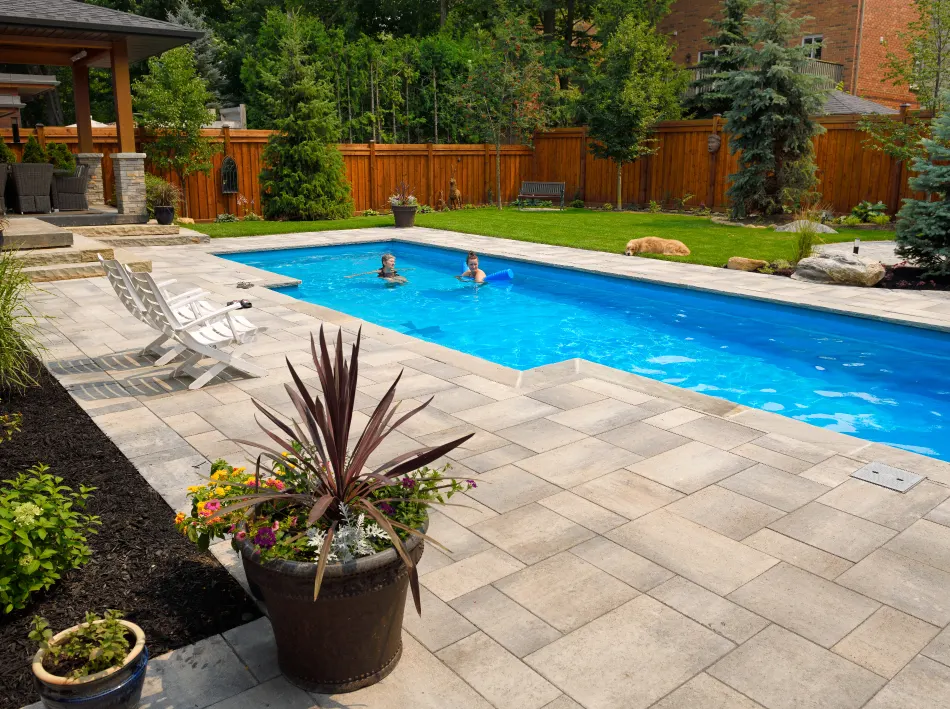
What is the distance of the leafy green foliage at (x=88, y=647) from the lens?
7.25 ft

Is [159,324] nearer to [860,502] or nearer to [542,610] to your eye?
[542,610]

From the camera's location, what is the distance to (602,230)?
53.0ft

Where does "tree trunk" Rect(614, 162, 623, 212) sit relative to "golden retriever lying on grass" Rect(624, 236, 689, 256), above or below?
above

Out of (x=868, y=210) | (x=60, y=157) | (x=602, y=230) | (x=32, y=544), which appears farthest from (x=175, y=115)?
(x=32, y=544)

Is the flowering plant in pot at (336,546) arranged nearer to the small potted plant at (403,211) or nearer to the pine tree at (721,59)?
the small potted plant at (403,211)

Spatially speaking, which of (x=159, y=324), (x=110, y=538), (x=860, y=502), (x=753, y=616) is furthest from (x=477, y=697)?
(x=159, y=324)

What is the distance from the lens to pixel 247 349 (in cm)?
658

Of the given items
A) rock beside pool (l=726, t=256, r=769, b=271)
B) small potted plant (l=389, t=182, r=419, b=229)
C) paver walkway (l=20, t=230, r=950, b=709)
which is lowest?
paver walkway (l=20, t=230, r=950, b=709)

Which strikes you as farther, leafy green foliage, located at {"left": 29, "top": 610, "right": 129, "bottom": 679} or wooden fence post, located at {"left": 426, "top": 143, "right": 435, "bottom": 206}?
wooden fence post, located at {"left": 426, "top": 143, "right": 435, "bottom": 206}

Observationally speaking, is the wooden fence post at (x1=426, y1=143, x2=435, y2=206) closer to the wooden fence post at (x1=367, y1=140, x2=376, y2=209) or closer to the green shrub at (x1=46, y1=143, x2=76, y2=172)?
the wooden fence post at (x1=367, y1=140, x2=376, y2=209)

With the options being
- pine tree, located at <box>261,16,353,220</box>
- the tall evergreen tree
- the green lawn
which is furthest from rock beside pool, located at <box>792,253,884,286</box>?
the tall evergreen tree

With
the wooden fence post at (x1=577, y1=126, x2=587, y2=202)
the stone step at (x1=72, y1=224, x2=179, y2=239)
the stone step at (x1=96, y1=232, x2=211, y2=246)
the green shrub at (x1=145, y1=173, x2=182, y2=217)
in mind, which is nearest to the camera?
the stone step at (x1=96, y1=232, x2=211, y2=246)

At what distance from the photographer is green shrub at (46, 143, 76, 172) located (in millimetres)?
14656

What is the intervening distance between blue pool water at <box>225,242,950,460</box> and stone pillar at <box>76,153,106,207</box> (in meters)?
4.98
